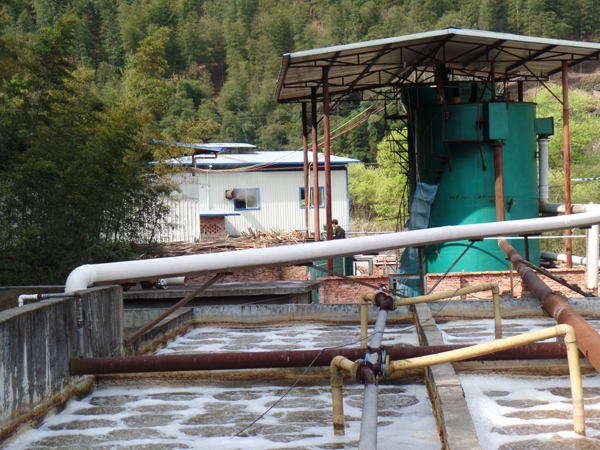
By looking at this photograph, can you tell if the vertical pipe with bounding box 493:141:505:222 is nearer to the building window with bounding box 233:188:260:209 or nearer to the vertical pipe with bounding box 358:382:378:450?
the vertical pipe with bounding box 358:382:378:450

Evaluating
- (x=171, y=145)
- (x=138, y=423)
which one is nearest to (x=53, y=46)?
(x=171, y=145)

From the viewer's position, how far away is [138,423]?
5348 mm

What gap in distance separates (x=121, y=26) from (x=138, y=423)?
119 meters

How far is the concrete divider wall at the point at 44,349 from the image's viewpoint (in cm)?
466

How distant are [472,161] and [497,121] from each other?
42.9 inches

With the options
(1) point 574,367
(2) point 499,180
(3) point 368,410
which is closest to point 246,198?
(2) point 499,180

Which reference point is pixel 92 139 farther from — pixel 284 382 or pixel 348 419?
pixel 348 419

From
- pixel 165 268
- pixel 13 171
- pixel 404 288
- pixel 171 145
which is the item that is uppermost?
pixel 171 145

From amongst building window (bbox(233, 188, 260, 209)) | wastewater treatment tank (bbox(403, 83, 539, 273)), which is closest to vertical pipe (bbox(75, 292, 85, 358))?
wastewater treatment tank (bbox(403, 83, 539, 273))

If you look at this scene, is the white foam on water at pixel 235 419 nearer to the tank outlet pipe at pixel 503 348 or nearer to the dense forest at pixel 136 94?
the tank outlet pipe at pixel 503 348

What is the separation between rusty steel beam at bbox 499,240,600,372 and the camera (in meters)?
4.18

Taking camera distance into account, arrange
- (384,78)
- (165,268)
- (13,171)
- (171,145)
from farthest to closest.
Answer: (171,145) < (384,78) < (13,171) < (165,268)

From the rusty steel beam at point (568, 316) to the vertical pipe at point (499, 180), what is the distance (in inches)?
337

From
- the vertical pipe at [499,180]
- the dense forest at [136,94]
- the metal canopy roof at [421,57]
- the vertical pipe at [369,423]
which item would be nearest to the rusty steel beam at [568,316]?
the vertical pipe at [369,423]
